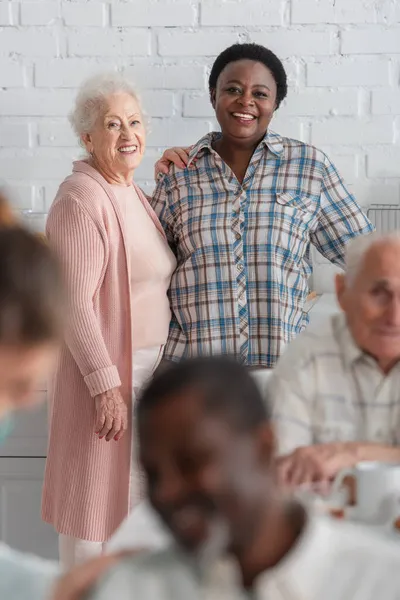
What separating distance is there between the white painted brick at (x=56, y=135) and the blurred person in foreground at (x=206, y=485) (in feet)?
7.64

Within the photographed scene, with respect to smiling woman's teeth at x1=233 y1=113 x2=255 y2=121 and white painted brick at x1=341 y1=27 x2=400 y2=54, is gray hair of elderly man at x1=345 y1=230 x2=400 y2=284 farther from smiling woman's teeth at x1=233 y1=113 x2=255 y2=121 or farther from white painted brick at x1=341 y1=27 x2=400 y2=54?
white painted brick at x1=341 y1=27 x2=400 y2=54

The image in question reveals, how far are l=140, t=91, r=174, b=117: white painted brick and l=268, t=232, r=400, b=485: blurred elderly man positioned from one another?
4.57 ft

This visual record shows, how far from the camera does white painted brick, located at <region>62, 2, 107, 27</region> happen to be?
280 cm

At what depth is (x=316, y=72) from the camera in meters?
2.77

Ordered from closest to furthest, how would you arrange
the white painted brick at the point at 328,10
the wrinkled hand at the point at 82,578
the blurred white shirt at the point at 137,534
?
the wrinkled hand at the point at 82,578
the blurred white shirt at the point at 137,534
the white painted brick at the point at 328,10

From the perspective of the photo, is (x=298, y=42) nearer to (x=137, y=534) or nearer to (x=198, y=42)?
(x=198, y=42)

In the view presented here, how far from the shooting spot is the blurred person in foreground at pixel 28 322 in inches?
26.8

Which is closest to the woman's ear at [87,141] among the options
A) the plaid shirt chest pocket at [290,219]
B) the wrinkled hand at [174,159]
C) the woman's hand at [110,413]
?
the wrinkled hand at [174,159]

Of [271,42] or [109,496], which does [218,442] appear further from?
[271,42]

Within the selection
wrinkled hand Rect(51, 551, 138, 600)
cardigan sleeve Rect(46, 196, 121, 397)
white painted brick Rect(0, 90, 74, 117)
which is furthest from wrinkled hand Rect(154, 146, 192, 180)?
wrinkled hand Rect(51, 551, 138, 600)

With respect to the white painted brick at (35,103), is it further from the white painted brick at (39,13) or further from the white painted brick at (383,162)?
the white painted brick at (383,162)

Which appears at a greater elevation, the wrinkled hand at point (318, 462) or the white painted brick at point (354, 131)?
the white painted brick at point (354, 131)

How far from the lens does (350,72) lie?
2.77 metres

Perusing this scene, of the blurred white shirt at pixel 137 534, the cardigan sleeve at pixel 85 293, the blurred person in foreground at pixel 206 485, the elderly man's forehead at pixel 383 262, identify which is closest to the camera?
the blurred person in foreground at pixel 206 485
